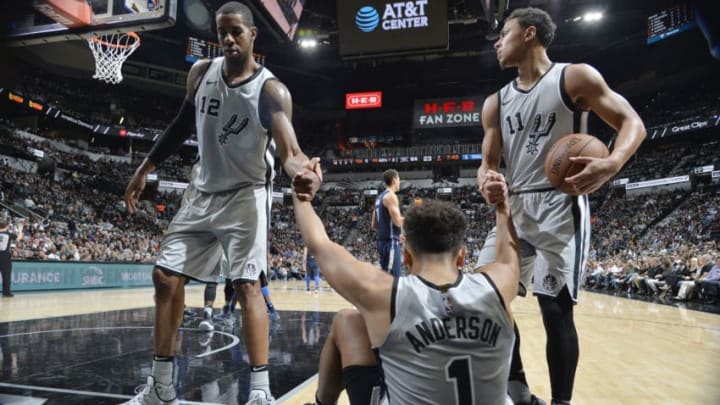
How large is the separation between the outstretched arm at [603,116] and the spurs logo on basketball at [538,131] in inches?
5.4

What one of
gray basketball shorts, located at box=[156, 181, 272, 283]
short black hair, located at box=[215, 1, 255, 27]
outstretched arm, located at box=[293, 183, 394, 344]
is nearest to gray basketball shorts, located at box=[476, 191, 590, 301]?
outstretched arm, located at box=[293, 183, 394, 344]

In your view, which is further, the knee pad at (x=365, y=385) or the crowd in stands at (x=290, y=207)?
the crowd in stands at (x=290, y=207)

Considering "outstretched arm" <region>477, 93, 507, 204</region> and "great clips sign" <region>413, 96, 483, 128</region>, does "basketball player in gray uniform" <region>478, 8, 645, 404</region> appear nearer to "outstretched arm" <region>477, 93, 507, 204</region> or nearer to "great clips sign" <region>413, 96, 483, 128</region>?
"outstretched arm" <region>477, 93, 507, 204</region>

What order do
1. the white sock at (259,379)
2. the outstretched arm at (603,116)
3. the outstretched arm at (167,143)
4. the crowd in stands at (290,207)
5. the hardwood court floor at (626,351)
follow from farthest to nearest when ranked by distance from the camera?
the crowd in stands at (290,207), the hardwood court floor at (626,351), the outstretched arm at (167,143), the white sock at (259,379), the outstretched arm at (603,116)

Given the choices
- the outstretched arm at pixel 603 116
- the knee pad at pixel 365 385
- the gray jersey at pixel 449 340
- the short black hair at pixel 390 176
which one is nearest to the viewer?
the gray jersey at pixel 449 340

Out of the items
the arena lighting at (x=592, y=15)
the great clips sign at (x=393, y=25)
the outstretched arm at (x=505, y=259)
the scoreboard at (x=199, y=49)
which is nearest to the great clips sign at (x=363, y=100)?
the scoreboard at (x=199, y=49)

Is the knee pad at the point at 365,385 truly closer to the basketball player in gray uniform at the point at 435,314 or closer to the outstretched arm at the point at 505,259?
the basketball player in gray uniform at the point at 435,314

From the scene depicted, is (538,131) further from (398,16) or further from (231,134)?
(398,16)

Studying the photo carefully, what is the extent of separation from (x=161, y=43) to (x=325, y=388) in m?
28.3

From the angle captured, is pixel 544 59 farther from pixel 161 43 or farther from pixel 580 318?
pixel 161 43

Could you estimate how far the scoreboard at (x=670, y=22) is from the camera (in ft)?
65.3

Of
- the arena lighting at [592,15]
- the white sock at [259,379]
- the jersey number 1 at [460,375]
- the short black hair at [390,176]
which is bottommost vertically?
the white sock at [259,379]

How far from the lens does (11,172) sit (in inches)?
752

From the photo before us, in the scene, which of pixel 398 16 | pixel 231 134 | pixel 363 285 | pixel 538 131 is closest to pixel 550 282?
pixel 538 131
